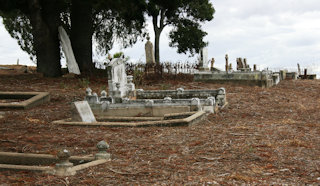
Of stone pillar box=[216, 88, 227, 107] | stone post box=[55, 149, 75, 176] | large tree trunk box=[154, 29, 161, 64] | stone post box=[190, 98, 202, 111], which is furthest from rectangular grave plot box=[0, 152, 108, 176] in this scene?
large tree trunk box=[154, 29, 161, 64]

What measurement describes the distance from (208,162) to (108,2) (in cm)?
1625

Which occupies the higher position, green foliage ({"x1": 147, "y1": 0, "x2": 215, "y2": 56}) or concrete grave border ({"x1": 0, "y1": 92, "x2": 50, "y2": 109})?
green foliage ({"x1": 147, "y1": 0, "x2": 215, "y2": 56})

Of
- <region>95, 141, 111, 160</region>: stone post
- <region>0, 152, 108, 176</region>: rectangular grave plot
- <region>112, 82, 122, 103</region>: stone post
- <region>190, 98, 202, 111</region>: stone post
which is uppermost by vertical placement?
<region>112, 82, 122, 103</region>: stone post

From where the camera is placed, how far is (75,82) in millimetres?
19828

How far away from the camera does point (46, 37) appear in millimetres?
21469

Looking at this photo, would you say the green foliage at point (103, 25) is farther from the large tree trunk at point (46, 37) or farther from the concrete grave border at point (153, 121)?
the concrete grave border at point (153, 121)

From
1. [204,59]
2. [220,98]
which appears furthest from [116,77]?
[204,59]

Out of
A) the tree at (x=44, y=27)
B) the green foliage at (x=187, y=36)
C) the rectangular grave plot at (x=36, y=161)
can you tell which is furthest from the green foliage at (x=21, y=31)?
the rectangular grave plot at (x=36, y=161)

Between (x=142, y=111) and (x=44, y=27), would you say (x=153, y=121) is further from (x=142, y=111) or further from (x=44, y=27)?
(x=44, y=27)

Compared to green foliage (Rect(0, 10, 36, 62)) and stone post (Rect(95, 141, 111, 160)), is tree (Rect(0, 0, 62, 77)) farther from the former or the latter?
stone post (Rect(95, 141, 111, 160))

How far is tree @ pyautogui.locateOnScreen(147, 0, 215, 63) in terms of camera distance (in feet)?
102

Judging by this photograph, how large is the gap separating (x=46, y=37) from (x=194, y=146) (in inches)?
618

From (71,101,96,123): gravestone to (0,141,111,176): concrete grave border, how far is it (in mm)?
3846

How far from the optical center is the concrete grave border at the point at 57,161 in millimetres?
5859
